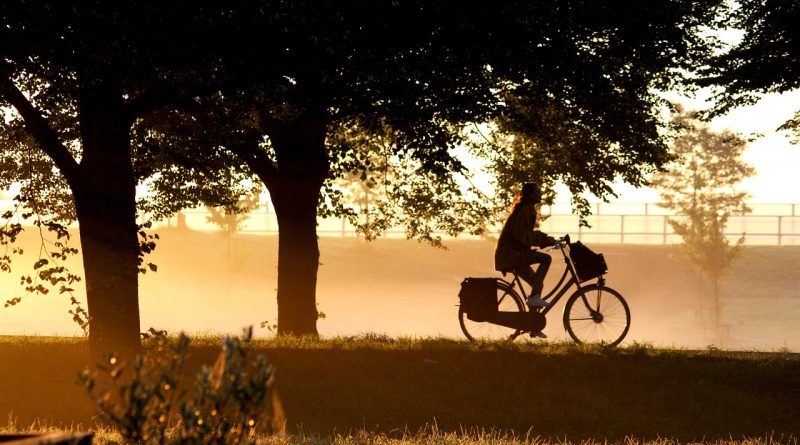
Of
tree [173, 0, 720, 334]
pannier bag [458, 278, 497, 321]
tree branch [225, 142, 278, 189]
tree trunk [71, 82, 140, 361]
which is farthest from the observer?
tree branch [225, 142, 278, 189]

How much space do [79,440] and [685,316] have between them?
5414 centimetres

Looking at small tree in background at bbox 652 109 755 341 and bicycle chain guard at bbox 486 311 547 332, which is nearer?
bicycle chain guard at bbox 486 311 547 332

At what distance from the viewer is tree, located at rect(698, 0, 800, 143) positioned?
1584 cm

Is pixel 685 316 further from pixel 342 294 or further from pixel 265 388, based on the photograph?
pixel 265 388

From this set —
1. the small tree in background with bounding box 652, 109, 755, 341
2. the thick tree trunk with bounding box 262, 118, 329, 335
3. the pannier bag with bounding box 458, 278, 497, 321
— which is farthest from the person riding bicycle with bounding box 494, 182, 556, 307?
the small tree in background with bounding box 652, 109, 755, 341

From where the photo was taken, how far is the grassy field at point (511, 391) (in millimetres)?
11711

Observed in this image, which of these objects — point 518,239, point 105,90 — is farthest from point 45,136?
point 518,239

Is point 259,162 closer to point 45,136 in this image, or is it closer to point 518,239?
point 45,136

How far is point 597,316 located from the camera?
14.2 m

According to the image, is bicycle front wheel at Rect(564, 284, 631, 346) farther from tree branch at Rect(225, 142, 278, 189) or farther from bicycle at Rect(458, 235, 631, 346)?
tree branch at Rect(225, 142, 278, 189)

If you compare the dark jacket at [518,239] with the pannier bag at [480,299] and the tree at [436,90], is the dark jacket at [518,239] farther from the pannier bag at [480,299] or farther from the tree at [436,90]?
the tree at [436,90]

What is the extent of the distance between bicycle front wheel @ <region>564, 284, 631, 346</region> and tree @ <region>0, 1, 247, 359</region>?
5940 mm

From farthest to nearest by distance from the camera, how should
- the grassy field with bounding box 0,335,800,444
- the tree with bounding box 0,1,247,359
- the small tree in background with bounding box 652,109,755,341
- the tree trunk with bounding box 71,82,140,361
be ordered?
1. the small tree in background with bounding box 652,109,755,341
2. the tree trunk with bounding box 71,82,140,361
3. the grassy field with bounding box 0,335,800,444
4. the tree with bounding box 0,1,247,359

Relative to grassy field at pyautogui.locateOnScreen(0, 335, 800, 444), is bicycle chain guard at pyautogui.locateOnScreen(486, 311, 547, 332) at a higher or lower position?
higher
